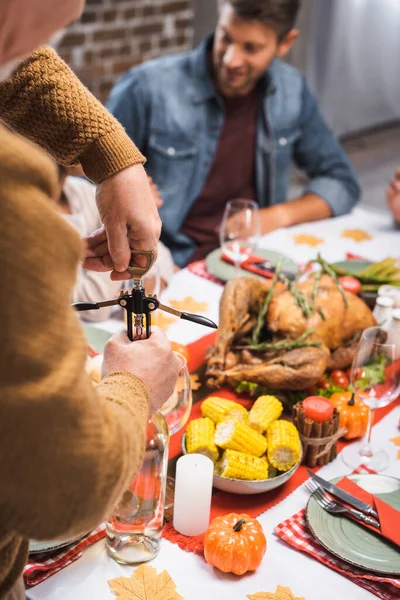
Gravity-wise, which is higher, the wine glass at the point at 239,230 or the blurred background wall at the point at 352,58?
the wine glass at the point at 239,230

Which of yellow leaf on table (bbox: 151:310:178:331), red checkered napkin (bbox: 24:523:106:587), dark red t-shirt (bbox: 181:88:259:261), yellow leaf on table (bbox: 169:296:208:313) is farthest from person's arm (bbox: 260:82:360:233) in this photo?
red checkered napkin (bbox: 24:523:106:587)

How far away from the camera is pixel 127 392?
93 cm

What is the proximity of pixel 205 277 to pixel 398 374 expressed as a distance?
0.94 metres

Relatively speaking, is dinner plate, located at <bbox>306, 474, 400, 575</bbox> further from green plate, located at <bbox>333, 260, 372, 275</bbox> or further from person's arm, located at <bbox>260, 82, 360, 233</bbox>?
person's arm, located at <bbox>260, 82, 360, 233</bbox>

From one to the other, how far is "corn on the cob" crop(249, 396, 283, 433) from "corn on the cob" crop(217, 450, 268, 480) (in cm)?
9

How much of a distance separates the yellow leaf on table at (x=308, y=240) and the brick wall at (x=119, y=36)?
2280 millimetres

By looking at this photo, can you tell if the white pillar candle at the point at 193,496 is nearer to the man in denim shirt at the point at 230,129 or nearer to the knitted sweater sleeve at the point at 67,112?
the knitted sweater sleeve at the point at 67,112

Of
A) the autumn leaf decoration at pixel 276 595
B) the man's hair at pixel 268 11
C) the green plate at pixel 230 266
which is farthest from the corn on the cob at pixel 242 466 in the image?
the man's hair at pixel 268 11

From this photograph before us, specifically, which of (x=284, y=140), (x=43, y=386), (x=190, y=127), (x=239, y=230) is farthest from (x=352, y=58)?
(x=43, y=386)

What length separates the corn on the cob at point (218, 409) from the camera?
1.47m

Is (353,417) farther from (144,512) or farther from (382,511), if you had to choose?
(144,512)

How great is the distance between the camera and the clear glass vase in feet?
3.98

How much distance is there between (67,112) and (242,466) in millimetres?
711

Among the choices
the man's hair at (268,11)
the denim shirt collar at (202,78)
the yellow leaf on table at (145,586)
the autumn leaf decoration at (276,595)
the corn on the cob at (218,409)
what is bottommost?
the yellow leaf on table at (145,586)
